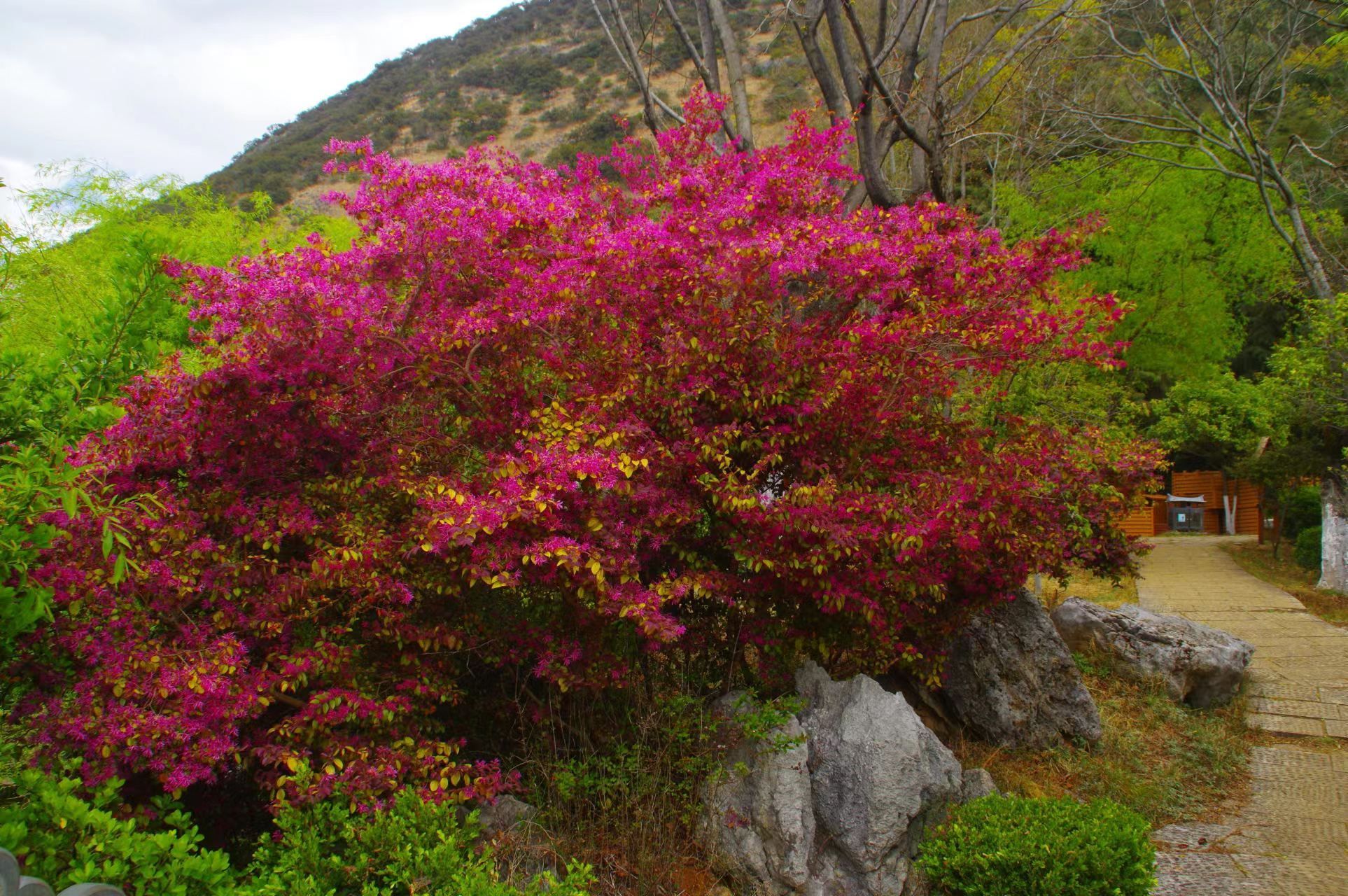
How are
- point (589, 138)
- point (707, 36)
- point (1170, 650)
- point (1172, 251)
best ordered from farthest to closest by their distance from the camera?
1. point (589, 138)
2. point (1172, 251)
3. point (707, 36)
4. point (1170, 650)

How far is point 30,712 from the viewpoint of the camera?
323cm

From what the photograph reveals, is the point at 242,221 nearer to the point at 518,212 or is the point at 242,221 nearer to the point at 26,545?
the point at 518,212

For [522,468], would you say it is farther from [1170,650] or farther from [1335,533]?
[1335,533]

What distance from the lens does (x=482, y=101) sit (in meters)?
41.0

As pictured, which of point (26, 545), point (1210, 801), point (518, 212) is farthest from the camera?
point (1210, 801)

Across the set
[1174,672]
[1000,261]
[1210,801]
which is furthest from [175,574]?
[1174,672]

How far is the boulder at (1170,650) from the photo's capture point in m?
6.96

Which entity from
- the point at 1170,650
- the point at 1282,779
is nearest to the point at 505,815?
the point at 1282,779

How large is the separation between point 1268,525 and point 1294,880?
20.3m

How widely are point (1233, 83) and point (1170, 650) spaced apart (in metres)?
11.2

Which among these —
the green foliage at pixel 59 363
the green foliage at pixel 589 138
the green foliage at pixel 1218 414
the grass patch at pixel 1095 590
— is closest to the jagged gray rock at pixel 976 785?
the green foliage at pixel 59 363

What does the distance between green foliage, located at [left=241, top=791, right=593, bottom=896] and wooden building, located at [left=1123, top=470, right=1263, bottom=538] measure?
921 inches

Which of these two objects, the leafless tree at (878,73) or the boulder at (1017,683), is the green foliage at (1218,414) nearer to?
the leafless tree at (878,73)

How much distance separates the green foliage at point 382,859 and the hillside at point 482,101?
2673cm
